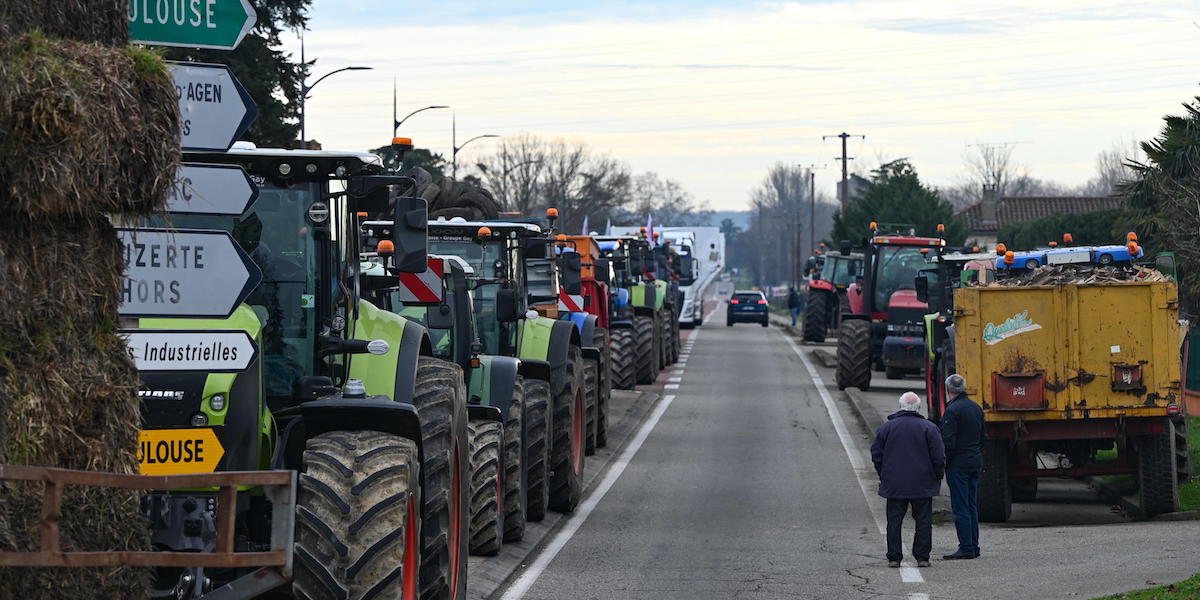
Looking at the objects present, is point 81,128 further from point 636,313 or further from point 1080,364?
point 636,313

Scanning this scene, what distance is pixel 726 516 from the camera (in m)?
16.7

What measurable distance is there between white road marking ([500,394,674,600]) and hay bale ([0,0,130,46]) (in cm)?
656

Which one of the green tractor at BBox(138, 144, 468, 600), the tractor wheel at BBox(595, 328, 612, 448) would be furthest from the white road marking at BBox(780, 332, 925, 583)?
the green tractor at BBox(138, 144, 468, 600)

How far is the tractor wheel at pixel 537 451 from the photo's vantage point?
1538 cm

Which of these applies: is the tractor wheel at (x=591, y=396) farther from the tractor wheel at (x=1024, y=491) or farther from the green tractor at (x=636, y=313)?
the green tractor at (x=636, y=313)

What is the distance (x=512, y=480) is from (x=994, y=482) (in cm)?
505

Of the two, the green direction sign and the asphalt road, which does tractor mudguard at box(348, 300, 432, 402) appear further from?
the asphalt road

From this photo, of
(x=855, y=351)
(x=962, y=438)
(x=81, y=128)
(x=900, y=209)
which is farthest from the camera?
(x=900, y=209)

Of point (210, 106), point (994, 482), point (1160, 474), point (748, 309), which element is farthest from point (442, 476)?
point (748, 309)

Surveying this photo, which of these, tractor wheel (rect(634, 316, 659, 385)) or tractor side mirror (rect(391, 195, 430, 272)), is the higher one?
tractor side mirror (rect(391, 195, 430, 272))

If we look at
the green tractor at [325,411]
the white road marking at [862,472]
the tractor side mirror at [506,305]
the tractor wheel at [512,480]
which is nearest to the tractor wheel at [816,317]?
the white road marking at [862,472]

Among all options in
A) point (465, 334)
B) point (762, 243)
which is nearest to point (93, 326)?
point (465, 334)

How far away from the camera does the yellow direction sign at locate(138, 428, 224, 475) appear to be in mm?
7719

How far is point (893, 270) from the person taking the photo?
107ft
